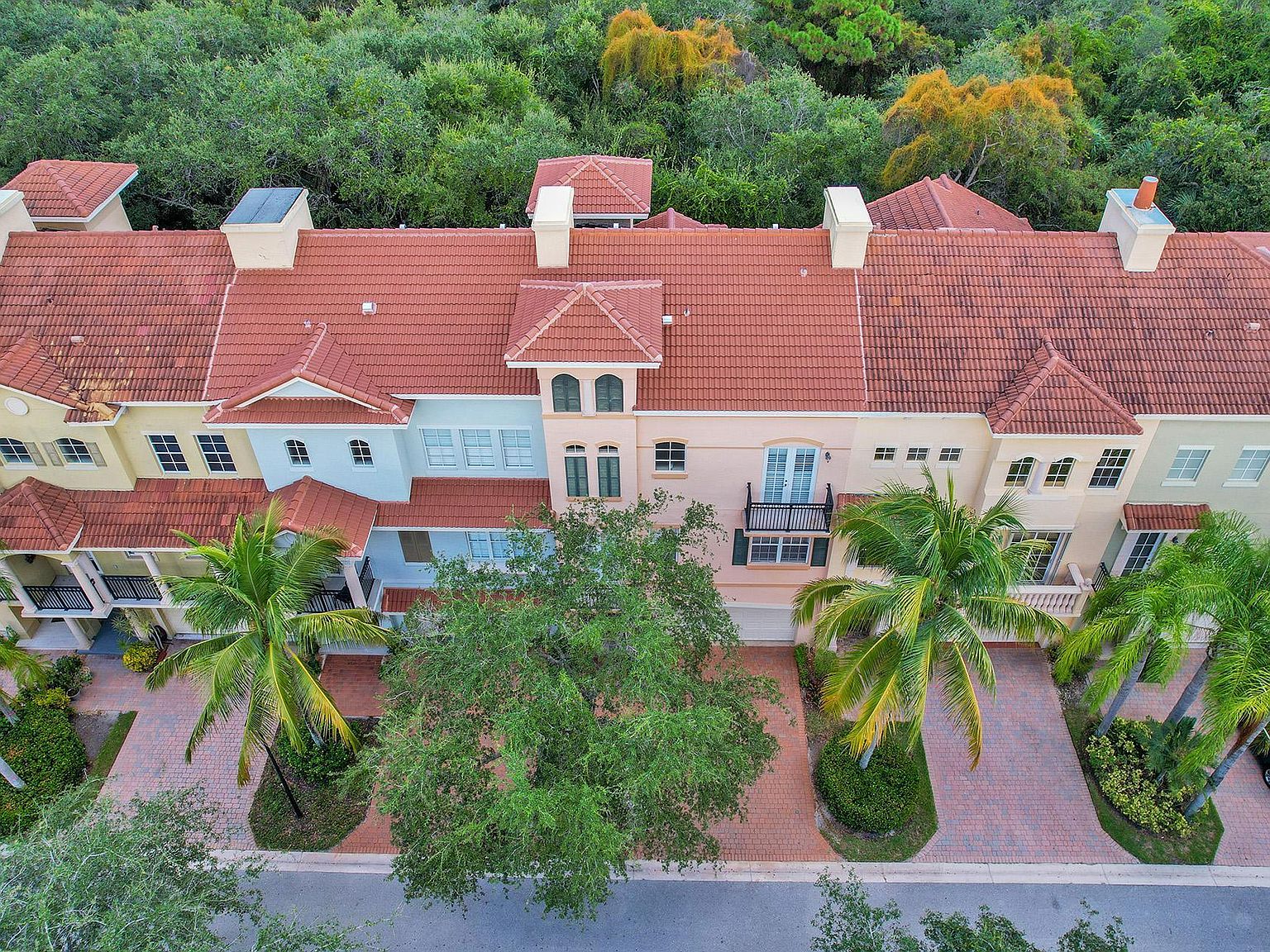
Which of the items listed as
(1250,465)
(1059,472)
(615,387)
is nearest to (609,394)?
(615,387)

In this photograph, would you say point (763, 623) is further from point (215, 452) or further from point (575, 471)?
point (215, 452)

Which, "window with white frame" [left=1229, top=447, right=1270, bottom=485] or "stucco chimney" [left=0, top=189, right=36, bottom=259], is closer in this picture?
"window with white frame" [left=1229, top=447, right=1270, bottom=485]

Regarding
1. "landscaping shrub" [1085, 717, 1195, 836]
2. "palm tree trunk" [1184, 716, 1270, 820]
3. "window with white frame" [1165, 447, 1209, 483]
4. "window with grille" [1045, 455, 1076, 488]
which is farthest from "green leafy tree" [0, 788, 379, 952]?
"window with white frame" [1165, 447, 1209, 483]

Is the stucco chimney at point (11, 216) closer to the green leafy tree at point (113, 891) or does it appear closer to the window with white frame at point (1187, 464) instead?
the green leafy tree at point (113, 891)

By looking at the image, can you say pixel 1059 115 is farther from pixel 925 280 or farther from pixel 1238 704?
pixel 1238 704

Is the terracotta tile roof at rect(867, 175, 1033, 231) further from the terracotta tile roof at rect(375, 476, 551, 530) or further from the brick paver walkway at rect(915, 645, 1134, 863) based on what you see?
the terracotta tile roof at rect(375, 476, 551, 530)
